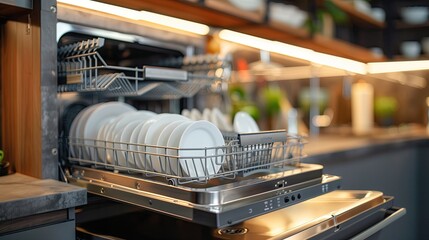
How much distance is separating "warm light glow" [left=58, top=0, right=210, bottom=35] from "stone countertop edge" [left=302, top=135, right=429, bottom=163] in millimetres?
690

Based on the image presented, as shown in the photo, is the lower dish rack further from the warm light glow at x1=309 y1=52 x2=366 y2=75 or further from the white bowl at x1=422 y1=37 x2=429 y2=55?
the white bowl at x1=422 y1=37 x2=429 y2=55

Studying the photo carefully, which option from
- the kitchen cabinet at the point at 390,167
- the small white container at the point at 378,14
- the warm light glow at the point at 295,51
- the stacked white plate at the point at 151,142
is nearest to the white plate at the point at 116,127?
the stacked white plate at the point at 151,142

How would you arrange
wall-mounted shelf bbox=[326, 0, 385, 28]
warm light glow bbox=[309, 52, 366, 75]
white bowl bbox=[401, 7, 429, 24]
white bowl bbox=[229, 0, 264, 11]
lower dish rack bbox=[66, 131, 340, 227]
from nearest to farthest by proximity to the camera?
lower dish rack bbox=[66, 131, 340, 227], white bowl bbox=[229, 0, 264, 11], warm light glow bbox=[309, 52, 366, 75], wall-mounted shelf bbox=[326, 0, 385, 28], white bowl bbox=[401, 7, 429, 24]

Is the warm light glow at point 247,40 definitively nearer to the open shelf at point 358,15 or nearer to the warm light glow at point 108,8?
the warm light glow at point 108,8

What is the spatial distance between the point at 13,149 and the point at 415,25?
12.6 feet

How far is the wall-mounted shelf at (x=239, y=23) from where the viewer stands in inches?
61.1

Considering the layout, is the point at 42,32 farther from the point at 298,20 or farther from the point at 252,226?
the point at 298,20

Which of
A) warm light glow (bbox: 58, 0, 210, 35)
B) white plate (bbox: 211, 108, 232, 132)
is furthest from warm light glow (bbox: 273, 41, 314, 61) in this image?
white plate (bbox: 211, 108, 232, 132)

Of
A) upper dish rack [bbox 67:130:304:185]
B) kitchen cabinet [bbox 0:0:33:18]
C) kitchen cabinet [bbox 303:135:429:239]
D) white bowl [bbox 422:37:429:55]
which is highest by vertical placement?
white bowl [bbox 422:37:429:55]

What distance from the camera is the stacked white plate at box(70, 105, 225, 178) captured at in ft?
2.83

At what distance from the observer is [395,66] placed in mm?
3631

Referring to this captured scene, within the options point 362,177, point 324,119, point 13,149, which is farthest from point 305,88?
point 13,149

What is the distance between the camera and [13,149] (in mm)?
1103

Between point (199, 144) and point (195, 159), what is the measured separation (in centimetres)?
5
